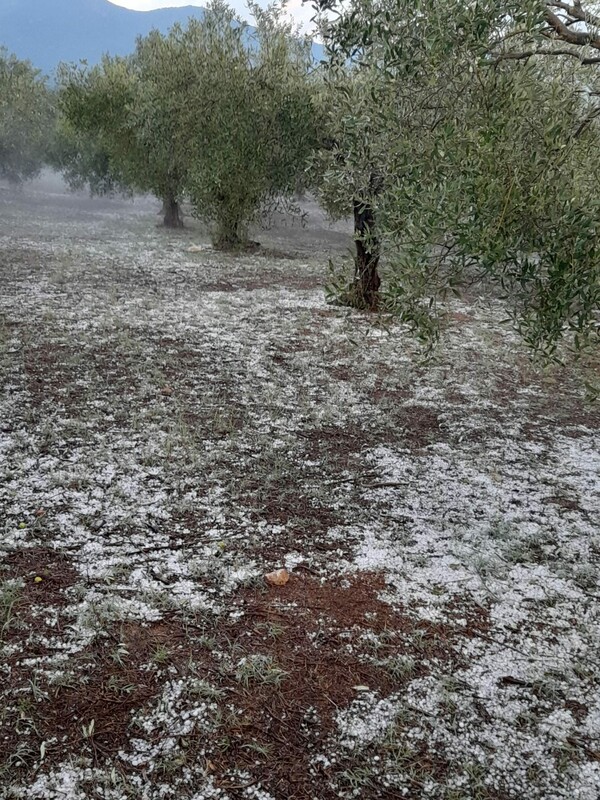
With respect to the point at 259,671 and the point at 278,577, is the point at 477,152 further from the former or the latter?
the point at 259,671

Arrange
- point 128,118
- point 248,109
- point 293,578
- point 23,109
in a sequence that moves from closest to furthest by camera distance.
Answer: point 293,578
point 248,109
point 128,118
point 23,109

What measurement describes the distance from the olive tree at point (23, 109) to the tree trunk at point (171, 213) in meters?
12.3

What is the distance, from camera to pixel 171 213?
28141mm

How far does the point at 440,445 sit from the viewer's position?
7.29 meters

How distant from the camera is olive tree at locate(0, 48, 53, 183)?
32.9m

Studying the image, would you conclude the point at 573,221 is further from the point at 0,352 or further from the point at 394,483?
the point at 0,352

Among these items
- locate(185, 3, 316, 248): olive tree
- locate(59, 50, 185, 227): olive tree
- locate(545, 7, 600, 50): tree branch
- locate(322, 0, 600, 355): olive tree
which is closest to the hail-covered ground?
locate(322, 0, 600, 355): olive tree

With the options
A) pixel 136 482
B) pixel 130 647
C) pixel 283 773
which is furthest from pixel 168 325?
pixel 283 773

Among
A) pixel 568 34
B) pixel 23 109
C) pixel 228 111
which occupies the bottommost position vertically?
pixel 568 34

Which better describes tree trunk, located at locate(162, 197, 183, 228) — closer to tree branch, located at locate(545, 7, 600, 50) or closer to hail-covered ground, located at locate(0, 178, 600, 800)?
hail-covered ground, located at locate(0, 178, 600, 800)

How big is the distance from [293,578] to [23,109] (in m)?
36.5

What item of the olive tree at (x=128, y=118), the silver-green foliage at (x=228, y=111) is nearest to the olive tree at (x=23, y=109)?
the olive tree at (x=128, y=118)

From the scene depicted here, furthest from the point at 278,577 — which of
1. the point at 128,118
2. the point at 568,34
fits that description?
the point at 128,118

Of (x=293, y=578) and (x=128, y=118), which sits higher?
(x=128, y=118)
